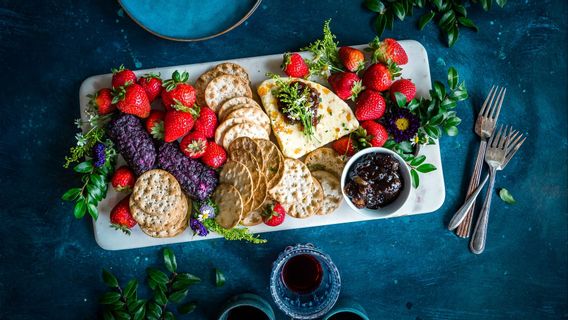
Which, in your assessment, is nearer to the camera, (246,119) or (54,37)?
(246,119)

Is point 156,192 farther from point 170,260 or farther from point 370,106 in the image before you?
point 370,106

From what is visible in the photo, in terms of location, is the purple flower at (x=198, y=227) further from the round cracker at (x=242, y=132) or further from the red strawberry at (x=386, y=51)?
the red strawberry at (x=386, y=51)

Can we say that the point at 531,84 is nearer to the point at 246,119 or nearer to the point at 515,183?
the point at 515,183

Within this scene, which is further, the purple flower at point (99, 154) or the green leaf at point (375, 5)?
the green leaf at point (375, 5)

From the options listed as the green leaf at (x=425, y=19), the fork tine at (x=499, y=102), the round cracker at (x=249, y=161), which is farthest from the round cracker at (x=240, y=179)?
the fork tine at (x=499, y=102)

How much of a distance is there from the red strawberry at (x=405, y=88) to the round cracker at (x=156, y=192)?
0.86 metres

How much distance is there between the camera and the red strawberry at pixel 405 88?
1779 mm

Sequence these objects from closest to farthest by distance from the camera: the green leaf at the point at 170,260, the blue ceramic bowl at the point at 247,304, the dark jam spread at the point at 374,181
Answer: the dark jam spread at the point at 374,181 < the blue ceramic bowl at the point at 247,304 < the green leaf at the point at 170,260

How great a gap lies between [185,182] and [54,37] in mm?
802

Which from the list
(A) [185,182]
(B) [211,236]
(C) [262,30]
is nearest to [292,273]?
(B) [211,236]

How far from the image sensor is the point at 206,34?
1.84 m

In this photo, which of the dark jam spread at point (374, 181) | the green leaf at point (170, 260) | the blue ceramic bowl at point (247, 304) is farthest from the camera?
the green leaf at point (170, 260)

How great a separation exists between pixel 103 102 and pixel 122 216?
0.41 metres

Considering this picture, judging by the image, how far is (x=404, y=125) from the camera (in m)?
1.77
